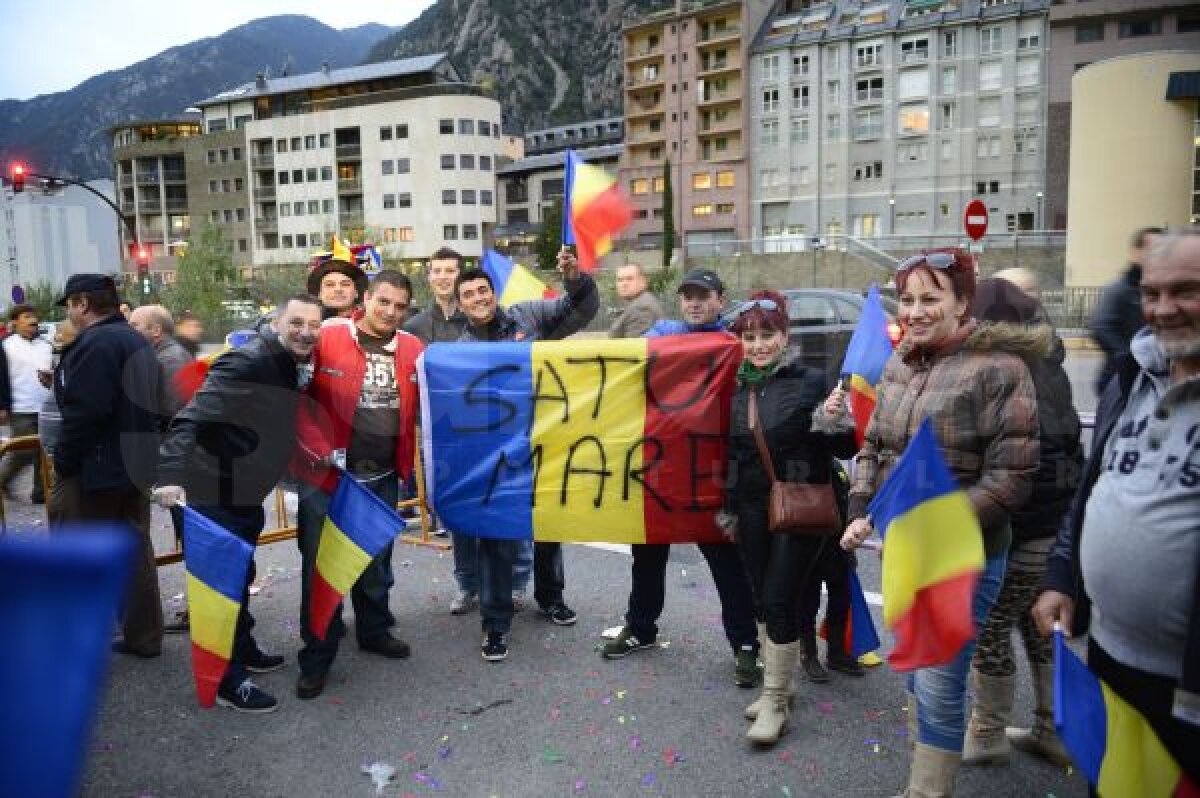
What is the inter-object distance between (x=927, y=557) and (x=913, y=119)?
66.8 meters

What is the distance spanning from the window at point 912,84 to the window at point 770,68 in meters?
8.84

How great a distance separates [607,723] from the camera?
420cm

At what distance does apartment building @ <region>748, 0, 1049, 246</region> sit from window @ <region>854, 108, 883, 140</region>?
84 millimetres

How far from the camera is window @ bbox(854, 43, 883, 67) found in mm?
63656

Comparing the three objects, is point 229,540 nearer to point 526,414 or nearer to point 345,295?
point 526,414

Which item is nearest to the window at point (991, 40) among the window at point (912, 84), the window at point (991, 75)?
the window at point (991, 75)

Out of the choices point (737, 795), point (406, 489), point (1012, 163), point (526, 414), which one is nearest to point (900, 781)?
point (737, 795)

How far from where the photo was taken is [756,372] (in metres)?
4.16

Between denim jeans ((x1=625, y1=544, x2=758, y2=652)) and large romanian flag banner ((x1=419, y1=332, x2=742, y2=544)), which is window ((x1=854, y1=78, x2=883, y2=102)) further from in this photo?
denim jeans ((x1=625, y1=544, x2=758, y2=652))

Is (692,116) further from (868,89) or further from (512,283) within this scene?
(512,283)

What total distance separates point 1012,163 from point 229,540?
65569mm

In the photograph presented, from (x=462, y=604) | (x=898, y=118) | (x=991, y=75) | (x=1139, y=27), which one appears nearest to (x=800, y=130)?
(x=898, y=118)

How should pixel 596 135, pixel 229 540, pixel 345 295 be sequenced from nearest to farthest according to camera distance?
pixel 229 540, pixel 345 295, pixel 596 135

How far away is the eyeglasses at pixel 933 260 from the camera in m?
3.23
